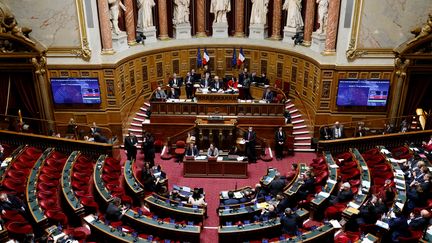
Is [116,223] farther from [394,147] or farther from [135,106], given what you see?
[394,147]

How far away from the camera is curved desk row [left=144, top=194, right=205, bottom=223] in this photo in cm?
1260

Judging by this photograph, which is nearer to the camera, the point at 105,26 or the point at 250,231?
the point at 250,231

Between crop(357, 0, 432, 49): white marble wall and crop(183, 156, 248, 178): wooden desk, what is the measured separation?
23.2ft

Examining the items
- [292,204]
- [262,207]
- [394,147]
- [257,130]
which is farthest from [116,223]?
[394,147]

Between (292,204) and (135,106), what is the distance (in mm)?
9820

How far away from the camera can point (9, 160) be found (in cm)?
1468

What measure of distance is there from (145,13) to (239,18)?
4910mm

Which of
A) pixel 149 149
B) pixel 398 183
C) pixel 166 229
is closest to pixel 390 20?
pixel 398 183

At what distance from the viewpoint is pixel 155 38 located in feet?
70.9

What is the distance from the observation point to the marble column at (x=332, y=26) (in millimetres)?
17062

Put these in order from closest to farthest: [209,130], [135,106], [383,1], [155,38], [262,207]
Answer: [262,207]
[383,1]
[209,130]
[135,106]
[155,38]

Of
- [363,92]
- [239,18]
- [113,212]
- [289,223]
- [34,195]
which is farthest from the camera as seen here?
[239,18]

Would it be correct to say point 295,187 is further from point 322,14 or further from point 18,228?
point 322,14

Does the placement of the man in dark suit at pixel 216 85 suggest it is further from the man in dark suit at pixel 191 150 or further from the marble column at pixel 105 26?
the marble column at pixel 105 26
